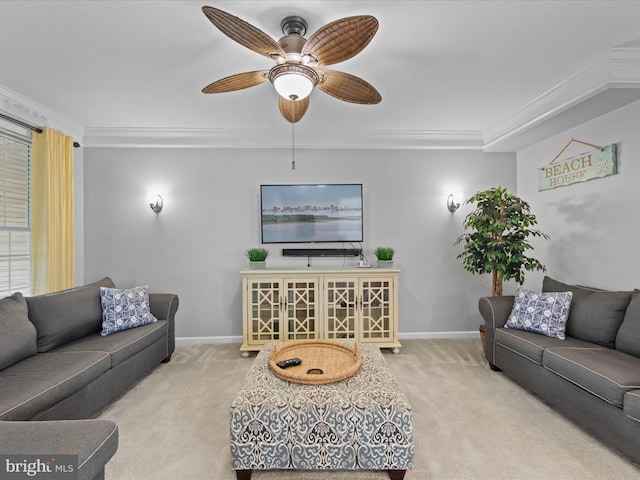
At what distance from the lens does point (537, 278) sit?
3.53m

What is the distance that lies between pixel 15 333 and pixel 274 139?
2902 millimetres

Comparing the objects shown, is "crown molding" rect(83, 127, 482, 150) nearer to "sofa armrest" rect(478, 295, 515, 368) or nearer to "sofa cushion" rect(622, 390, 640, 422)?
"sofa armrest" rect(478, 295, 515, 368)

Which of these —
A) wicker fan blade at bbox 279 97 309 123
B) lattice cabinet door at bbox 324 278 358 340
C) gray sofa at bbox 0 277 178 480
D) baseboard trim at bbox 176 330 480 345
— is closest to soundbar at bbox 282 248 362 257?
lattice cabinet door at bbox 324 278 358 340

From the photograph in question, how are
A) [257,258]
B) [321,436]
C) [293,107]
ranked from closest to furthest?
[321,436] < [293,107] < [257,258]

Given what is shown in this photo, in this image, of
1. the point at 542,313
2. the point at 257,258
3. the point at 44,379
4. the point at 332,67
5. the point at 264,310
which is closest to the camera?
the point at 44,379

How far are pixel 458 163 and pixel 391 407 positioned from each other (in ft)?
10.6

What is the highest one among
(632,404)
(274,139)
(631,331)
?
(274,139)

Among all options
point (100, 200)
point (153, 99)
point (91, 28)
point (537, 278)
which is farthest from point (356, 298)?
point (100, 200)

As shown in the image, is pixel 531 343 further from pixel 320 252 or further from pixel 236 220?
pixel 236 220

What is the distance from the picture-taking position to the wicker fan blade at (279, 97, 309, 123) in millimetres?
2160

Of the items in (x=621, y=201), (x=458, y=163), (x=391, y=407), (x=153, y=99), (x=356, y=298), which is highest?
(x=153, y=99)

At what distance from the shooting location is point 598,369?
1.87m

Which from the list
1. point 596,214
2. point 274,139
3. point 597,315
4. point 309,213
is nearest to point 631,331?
point 597,315

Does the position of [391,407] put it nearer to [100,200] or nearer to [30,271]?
[30,271]
